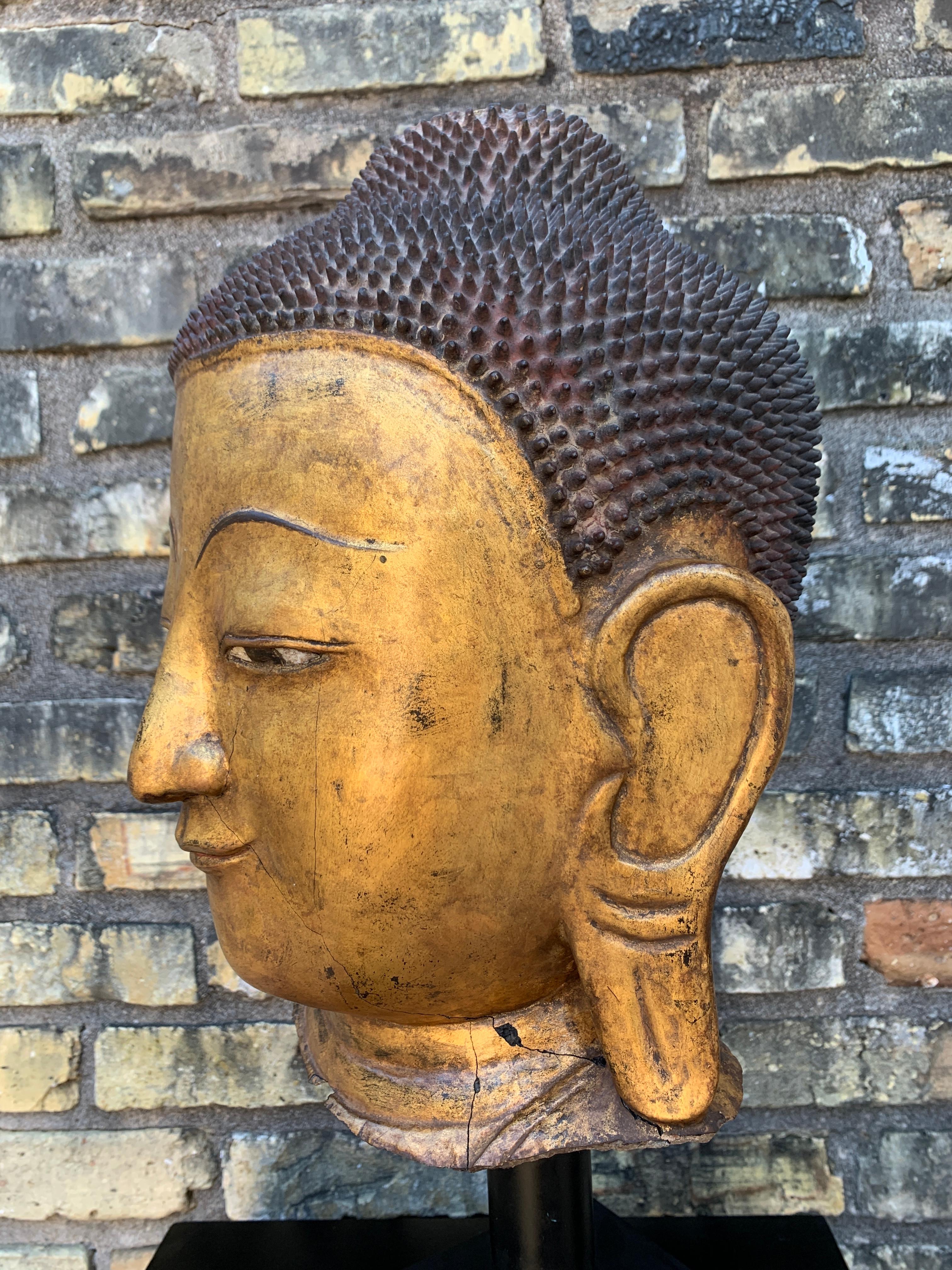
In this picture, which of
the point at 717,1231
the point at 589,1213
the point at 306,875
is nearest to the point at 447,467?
the point at 306,875

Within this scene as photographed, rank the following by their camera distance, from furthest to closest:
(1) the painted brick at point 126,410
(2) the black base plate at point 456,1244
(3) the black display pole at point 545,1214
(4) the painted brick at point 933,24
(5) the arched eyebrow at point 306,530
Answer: (1) the painted brick at point 126,410 < (4) the painted brick at point 933,24 < (2) the black base plate at point 456,1244 < (3) the black display pole at point 545,1214 < (5) the arched eyebrow at point 306,530

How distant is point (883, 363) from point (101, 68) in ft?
3.50

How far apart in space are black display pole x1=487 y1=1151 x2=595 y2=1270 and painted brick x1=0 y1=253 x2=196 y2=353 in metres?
1.07

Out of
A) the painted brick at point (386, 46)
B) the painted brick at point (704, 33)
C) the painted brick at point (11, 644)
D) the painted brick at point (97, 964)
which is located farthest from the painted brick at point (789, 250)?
the painted brick at point (97, 964)

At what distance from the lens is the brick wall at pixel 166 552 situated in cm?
131

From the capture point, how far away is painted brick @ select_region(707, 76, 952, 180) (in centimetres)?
129

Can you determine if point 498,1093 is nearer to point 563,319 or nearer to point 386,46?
point 563,319

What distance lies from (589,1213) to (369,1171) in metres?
0.51

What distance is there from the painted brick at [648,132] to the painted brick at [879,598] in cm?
53

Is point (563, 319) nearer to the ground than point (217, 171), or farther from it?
nearer to the ground

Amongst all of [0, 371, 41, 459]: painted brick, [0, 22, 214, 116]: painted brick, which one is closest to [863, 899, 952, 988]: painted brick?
[0, 371, 41, 459]: painted brick

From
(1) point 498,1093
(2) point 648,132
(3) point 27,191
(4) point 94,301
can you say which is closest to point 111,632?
(4) point 94,301

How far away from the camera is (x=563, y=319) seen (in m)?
0.82

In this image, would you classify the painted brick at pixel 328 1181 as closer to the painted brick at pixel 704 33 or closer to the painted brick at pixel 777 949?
the painted brick at pixel 777 949
